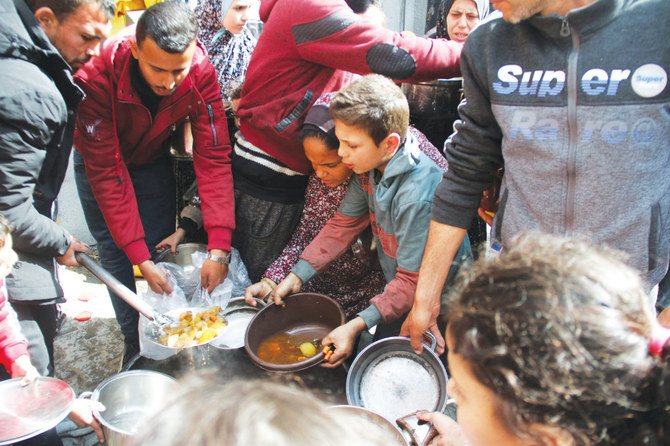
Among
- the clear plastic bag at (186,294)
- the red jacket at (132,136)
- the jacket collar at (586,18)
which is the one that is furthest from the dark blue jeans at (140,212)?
the jacket collar at (586,18)

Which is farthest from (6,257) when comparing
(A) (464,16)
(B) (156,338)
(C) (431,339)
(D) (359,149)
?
(A) (464,16)

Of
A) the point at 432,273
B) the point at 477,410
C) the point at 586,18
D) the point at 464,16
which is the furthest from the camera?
the point at 464,16

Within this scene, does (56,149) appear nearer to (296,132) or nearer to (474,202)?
(296,132)

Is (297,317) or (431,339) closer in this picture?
(431,339)

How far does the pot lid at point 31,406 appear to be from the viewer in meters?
1.45

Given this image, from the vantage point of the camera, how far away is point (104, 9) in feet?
5.98

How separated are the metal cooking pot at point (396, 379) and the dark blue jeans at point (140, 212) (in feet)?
5.51

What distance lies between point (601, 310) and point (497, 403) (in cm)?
25

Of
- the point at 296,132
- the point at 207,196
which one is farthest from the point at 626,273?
the point at 207,196

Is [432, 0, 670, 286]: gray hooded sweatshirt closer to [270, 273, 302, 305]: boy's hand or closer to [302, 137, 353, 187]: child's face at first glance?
[302, 137, 353, 187]: child's face

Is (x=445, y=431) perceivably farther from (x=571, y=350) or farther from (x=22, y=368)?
(x=22, y=368)

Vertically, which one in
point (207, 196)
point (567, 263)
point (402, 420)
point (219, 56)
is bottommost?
point (402, 420)

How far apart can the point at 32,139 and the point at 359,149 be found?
129 centimetres

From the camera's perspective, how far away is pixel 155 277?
7.41 feet
